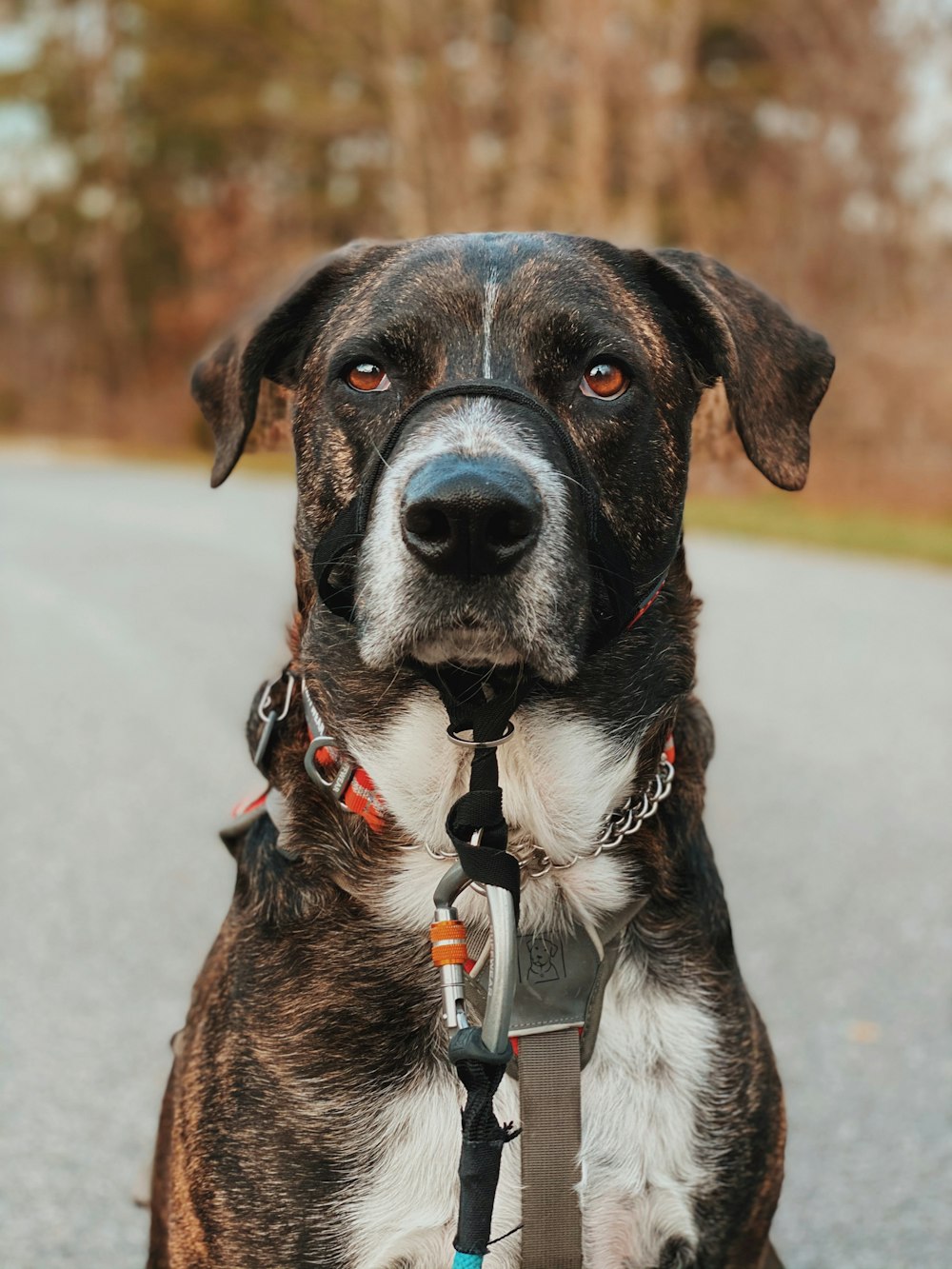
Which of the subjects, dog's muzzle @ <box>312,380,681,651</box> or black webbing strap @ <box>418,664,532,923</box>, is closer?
dog's muzzle @ <box>312,380,681,651</box>

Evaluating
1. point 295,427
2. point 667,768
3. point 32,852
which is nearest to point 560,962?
point 667,768

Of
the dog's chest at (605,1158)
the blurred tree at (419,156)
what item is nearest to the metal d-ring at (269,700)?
the dog's chest at (605,1158)

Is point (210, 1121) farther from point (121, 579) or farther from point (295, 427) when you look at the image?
point (121, 579)

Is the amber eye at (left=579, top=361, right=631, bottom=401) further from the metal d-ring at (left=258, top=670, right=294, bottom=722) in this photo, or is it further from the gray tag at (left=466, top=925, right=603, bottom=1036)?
the gray tag at (left=466, top=925, right=603, bottom=1036)

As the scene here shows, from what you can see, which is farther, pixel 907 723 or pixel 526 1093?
pixel 907 723

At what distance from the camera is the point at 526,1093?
2.35 m

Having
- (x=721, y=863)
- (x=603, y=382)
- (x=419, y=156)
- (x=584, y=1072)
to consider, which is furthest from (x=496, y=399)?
(x=419, y=156)

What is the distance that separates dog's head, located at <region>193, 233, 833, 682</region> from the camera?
227 cm

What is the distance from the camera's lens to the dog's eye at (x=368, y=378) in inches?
101

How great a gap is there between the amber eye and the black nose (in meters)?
0.38

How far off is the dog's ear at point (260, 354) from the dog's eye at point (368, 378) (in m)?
0.23

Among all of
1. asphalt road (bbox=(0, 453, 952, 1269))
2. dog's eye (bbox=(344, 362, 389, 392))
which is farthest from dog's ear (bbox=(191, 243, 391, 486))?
asphalt road (bbox=(0, 453, 952, 1269))

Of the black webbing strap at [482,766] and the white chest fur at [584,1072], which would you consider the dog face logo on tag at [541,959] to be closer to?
the white chest fur at [584,1072]

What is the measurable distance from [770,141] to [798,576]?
16.9 m
